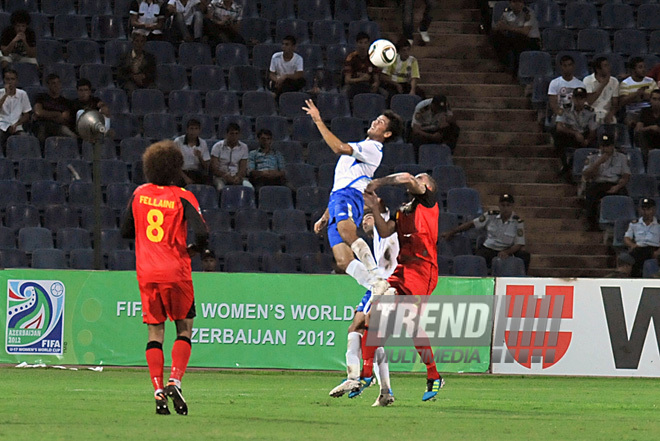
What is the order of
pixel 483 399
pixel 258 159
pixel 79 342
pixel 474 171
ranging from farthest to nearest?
pixel 474 171 < pixel 258 159 < pixel 79 342 < pixel 483 399

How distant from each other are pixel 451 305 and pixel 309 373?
224cm

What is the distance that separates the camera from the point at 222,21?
21016 millimetres

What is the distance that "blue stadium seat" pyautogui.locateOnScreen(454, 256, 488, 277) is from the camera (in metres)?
18.0

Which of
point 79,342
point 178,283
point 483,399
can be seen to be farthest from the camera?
point 79,342

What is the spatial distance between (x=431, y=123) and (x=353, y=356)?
10.3 meters

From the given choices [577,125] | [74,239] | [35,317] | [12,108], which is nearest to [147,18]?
[12,108]

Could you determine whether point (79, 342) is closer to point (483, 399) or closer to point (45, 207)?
point (45, 207)

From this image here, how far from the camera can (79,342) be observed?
50.2 feet

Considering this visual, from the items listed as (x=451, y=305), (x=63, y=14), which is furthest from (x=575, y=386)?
(x=63, y=14)

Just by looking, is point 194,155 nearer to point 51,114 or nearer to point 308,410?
point 51,114

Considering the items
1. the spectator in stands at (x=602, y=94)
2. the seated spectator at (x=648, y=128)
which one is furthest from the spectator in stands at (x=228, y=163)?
the seated spectator at (x=648, y=128)

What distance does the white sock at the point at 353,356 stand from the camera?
1044 centimetres

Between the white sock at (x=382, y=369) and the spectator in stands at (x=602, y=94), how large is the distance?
459 inches

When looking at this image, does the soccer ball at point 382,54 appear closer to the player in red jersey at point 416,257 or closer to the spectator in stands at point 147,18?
the player in red jersey at point 416,257
